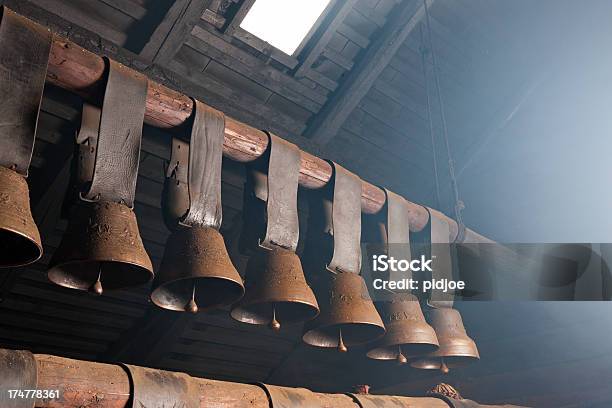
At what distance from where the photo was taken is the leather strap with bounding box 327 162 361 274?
2.86 m

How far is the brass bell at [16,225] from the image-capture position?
1845 mm

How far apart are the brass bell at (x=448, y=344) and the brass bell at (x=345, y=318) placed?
0.48 m

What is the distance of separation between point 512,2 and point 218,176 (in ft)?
11.3

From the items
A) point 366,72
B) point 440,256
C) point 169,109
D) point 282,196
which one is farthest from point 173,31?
point 440,256

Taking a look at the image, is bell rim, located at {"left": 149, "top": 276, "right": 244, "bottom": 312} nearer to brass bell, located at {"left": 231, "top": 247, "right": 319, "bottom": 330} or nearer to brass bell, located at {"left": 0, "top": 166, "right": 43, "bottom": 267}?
brass bell, located at {"left": 231, "top": 247, "right": 319, "bottom": 330}

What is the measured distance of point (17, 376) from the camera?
1.75m

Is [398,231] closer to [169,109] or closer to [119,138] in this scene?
[169,109]

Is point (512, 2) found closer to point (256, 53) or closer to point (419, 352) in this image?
point (256, 53)

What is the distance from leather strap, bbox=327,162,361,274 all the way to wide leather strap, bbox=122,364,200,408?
0.91 metres

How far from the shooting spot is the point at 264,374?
7020 mm

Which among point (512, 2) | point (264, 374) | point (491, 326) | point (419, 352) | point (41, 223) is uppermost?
point (512, 2)

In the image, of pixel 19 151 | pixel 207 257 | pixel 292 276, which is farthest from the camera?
pixel 292 276

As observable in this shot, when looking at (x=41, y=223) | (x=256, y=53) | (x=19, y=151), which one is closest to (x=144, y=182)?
(x=41, y=223)

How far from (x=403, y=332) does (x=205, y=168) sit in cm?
114
